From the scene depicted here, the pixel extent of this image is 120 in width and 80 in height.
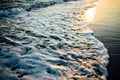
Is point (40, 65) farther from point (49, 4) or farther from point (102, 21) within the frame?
point (49, 4)

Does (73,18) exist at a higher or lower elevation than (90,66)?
higher

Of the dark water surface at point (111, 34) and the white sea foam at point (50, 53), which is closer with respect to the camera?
the white sea foam at point (50, 53)

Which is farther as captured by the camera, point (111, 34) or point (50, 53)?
point (111, 34)

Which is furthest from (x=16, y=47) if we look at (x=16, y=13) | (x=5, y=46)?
(x=16, y=13)

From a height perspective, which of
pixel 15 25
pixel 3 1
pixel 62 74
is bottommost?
pixel 62 74

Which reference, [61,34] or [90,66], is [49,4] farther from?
[90,66]

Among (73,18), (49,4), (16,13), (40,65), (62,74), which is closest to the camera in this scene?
(62,74)

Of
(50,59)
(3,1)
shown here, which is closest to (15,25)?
(50,59)

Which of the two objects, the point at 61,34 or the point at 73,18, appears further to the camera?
the point at 73,18

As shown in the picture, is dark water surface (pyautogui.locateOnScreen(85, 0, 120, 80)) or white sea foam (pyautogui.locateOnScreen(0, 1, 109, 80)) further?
dark water surface (pyautogui.locateOnScreen(85, 0, 120, 80))

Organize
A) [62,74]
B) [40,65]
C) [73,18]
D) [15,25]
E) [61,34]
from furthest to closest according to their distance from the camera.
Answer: [73,18] < [15,25] < [61,34] < [40,65] < [62,74]

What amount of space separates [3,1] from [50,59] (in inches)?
476

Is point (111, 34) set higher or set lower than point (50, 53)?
higher

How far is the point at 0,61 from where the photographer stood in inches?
196
